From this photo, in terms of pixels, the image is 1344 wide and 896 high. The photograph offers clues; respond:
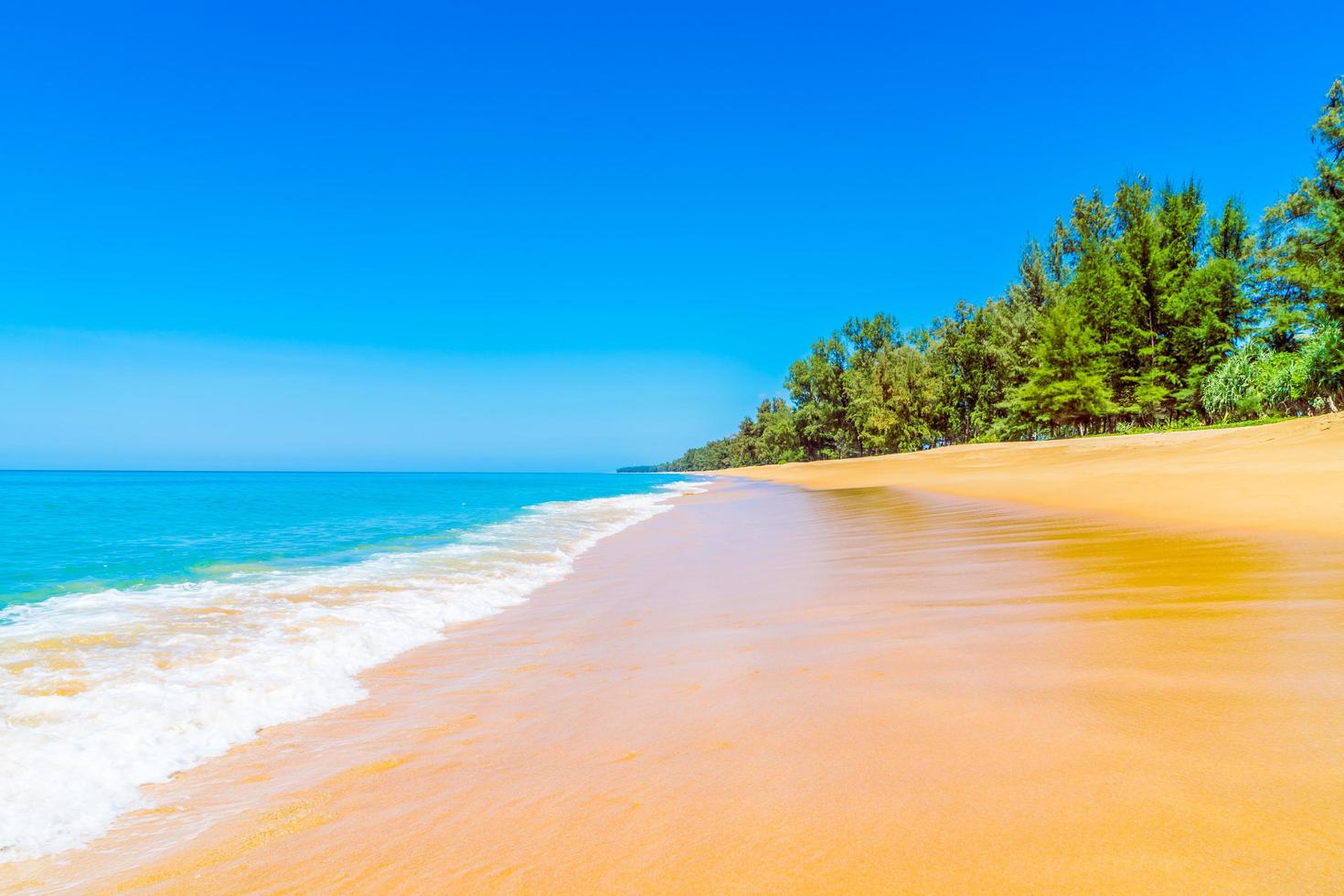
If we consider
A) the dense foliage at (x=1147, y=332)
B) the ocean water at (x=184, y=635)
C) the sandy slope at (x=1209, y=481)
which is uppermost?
the dense foliage at (x=1147, y=332)

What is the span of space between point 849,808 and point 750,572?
4.80 m

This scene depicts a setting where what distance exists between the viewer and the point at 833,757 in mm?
2164

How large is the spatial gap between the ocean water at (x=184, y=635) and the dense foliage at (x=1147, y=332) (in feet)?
88.3

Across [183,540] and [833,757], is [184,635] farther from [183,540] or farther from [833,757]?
[183,540]

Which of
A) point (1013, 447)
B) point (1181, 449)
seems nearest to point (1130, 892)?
point (1181, 449)

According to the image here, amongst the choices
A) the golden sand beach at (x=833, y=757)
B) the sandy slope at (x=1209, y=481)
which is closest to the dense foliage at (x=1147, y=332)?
the sandy slope at (x=1209, y=481)

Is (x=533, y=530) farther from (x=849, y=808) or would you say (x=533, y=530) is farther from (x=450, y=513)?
(x=849, y=808)

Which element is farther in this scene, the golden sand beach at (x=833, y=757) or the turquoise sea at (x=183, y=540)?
the turquoise sea at (x=183, y=540)

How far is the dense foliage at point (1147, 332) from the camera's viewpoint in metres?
22.8

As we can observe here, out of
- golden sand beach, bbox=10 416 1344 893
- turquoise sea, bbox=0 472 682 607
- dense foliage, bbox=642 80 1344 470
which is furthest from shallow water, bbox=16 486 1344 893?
dense foliage, bbox=642 80 1344 470

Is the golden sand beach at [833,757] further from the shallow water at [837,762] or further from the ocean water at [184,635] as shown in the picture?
the ocean water at [184,635]

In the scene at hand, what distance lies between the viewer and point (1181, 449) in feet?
52.6

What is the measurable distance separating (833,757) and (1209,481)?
36.7ft

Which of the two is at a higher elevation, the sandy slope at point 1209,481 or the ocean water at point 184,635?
the sandy slope at point 1209,481
